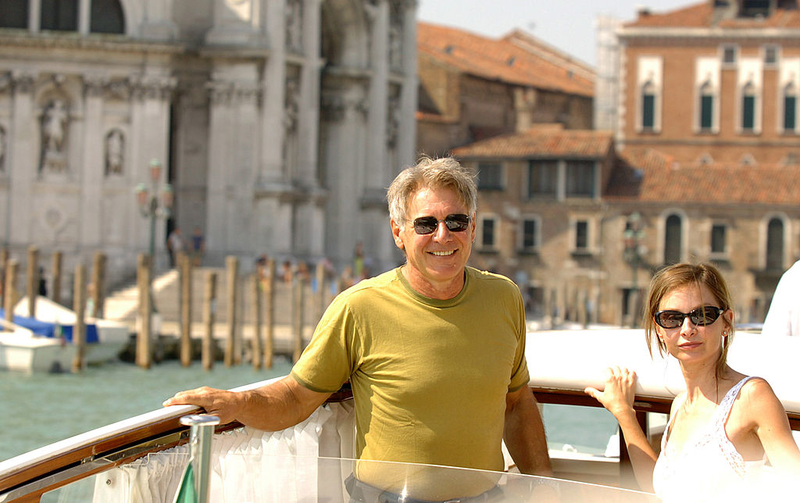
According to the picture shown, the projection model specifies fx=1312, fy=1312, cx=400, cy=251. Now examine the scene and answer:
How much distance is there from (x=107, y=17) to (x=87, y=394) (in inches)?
388

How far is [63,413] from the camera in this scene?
54.1 feet

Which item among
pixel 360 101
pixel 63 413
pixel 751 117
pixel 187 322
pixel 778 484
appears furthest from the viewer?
pixel 751 117

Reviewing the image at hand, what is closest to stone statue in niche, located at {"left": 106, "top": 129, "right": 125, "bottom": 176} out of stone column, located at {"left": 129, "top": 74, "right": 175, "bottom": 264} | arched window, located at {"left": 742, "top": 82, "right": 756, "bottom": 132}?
stone column, located at {"left": 129, "top": 74, "right": 175, "bottom": 264}

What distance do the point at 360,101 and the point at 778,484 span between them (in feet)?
90.9

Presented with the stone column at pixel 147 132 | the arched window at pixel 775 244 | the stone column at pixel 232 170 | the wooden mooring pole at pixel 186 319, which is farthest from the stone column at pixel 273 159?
the arched window at pixel 775 244

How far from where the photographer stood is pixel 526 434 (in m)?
3.47

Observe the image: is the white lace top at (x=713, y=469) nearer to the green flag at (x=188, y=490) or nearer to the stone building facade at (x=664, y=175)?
the green flag at (x=188, y=490)

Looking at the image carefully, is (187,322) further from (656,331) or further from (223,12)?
(656,331)

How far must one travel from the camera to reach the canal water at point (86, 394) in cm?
1518

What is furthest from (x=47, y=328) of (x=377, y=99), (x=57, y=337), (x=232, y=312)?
(x=377, y=99)

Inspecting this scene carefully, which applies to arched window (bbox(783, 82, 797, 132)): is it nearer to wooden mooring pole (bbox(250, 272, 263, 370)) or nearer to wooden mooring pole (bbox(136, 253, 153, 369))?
wooden mooring pole (bbox(250, 272, 263, 370))

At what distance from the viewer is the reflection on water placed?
1519 centimetres

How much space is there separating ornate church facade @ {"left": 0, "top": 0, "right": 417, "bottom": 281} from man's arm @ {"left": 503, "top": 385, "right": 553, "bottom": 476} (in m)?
22.3

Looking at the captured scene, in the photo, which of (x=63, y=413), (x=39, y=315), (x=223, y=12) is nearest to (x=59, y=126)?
(x=223, y=12)
